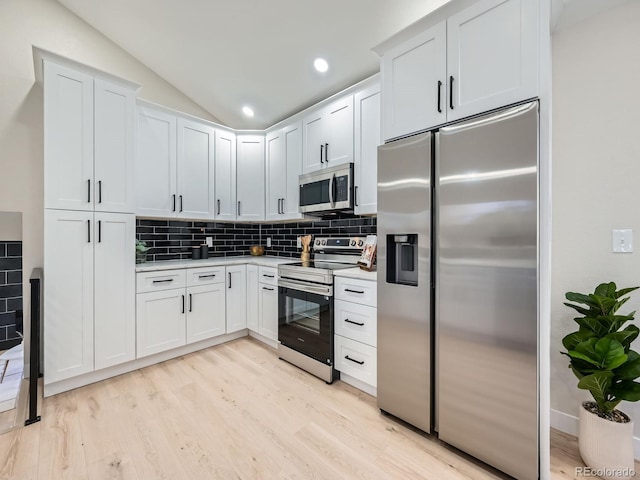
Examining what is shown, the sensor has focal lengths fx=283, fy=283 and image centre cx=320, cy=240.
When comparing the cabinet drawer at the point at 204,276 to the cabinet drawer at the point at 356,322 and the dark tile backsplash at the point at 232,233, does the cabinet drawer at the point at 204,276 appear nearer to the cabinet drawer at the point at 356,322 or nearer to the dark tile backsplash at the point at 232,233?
the dark tile backsplash at the point at 232,233

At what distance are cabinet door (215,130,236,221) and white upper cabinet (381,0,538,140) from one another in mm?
2183

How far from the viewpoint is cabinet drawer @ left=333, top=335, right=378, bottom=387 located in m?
2.10

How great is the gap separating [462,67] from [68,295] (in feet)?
10.4

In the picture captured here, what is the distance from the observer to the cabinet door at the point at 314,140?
9.46 ft

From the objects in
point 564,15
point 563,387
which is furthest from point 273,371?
point 564,15

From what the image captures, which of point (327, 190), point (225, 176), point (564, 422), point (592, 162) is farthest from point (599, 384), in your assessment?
point (225, 176)

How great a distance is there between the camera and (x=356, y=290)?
218 cm

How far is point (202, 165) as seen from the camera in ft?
10.7

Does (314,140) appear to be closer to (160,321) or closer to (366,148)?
(366,148)

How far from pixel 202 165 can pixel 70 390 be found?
2378 mm

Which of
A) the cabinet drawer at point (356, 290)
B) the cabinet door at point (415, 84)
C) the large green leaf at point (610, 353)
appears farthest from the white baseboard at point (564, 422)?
the cabinet door at point (415, 84)

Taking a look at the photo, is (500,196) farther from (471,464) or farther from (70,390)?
(70,390)

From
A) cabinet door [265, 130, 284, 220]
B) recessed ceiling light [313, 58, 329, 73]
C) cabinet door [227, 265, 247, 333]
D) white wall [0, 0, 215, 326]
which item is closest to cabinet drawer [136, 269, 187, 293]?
cabinet door [227, 265, 247, 333]

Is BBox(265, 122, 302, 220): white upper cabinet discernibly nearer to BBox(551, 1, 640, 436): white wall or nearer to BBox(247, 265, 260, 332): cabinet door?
BBox(247, 265, 260, 332): cabinet door
